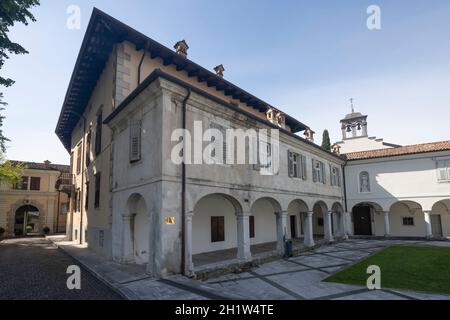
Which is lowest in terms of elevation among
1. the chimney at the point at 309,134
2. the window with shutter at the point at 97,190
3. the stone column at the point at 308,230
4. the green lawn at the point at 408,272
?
the green lawn at the point at 408,272

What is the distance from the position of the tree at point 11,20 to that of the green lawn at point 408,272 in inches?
608

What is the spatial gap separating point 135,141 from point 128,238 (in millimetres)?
4029

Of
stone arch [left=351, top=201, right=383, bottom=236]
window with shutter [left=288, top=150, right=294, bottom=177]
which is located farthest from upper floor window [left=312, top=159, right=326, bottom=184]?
stone arch [left=351, top=201, right=383, bottom=236]

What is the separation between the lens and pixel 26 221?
104 ft

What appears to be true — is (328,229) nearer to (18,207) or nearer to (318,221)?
(318,221)

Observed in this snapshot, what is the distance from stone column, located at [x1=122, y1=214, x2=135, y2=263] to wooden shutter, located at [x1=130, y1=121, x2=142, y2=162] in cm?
251

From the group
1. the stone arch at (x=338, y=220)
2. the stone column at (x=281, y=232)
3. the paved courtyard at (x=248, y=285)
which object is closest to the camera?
the paved courtyard at (x=248, y=285)

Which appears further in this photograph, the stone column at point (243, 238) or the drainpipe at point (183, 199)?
the stone column at point (243, 238)

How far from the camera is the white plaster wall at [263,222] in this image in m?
18.6

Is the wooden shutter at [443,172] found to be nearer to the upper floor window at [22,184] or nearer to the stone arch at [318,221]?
the stone arch at [318,221]

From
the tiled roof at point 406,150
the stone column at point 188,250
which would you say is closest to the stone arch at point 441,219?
the tiled roof at point 406,150

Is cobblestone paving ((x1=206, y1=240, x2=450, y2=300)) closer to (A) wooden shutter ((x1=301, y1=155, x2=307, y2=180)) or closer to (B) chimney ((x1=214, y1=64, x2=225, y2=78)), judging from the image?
(A) wooden shutter ((x1=301, y1=155, x2=307, y2=180))

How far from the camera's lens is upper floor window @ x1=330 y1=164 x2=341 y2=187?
76.1 feet
